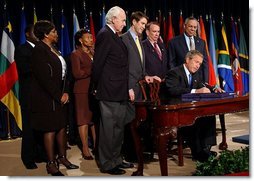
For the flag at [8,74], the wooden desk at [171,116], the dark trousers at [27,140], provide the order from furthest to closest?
the flag at [8,74]
the dark trousers at [27,140]
the wooden desk at [171,116]

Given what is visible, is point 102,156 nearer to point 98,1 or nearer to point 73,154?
point 73,154

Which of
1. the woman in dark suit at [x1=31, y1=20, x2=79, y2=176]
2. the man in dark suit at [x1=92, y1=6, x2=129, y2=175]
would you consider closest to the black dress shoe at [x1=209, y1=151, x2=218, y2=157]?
the man in dark suit at [x1=92, y1=6, x2=129, y2=175]

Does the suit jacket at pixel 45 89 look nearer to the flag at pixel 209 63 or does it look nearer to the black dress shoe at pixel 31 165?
the black dress shoe at pixel 31 165

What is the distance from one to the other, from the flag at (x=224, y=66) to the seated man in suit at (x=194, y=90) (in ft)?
3.94

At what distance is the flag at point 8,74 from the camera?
16.7 ft

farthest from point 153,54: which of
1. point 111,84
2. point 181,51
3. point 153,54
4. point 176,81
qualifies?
point 111,84

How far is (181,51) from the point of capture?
4.54 metres

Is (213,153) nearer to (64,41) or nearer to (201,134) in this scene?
(201,134)

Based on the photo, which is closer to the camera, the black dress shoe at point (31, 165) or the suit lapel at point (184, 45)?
the black dress shoe at point (31, 165)

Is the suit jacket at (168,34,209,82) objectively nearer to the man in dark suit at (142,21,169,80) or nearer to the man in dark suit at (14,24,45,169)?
the man in dark suit at (142,21,169,80)

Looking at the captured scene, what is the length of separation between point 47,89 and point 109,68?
50cm

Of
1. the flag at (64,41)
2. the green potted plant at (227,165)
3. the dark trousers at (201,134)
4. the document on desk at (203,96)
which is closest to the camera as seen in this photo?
the green potted plant at (227,165)

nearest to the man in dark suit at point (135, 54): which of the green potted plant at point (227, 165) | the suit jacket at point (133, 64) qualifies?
the suit jacket at point (133, 64)

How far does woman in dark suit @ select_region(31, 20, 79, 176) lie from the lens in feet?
11.0
